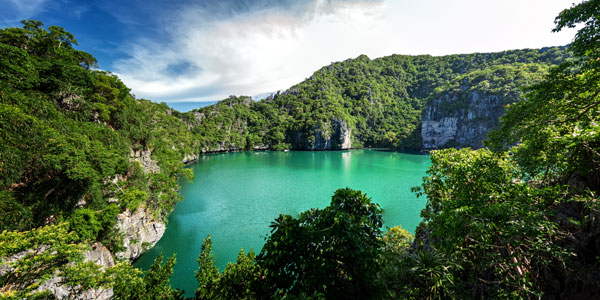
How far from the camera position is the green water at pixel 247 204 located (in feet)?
53.9

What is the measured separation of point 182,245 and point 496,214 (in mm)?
19605

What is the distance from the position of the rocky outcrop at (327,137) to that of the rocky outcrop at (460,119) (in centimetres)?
3461

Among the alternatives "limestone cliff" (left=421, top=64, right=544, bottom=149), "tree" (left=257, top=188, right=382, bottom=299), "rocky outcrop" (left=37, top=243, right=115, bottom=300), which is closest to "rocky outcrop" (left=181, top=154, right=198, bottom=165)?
"rocky outcrop" (left=37, top=243, right=115, bottom=300)

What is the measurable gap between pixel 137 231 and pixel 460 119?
337 ft

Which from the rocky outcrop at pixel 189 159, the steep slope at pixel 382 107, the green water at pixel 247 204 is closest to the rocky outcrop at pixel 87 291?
the green water at pixel 247 204

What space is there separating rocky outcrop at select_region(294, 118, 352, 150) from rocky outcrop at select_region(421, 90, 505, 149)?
34607 millimetres

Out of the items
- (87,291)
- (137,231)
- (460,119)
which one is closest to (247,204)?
(137,231)

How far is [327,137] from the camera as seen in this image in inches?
3698

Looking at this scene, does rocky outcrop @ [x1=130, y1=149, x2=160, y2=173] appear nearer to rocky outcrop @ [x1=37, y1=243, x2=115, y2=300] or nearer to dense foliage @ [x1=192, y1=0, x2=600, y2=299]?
rocky outcrop @ [x1=37, y1=243, x2=115, y2=300]

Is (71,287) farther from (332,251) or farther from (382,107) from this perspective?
(382,107)

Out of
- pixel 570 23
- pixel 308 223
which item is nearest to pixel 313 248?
pixel 308 223

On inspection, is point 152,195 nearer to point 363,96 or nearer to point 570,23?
point 570,23

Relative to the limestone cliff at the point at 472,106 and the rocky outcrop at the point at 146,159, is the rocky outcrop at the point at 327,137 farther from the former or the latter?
the rocky outcrop at the point at 146,159

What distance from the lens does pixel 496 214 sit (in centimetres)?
426
